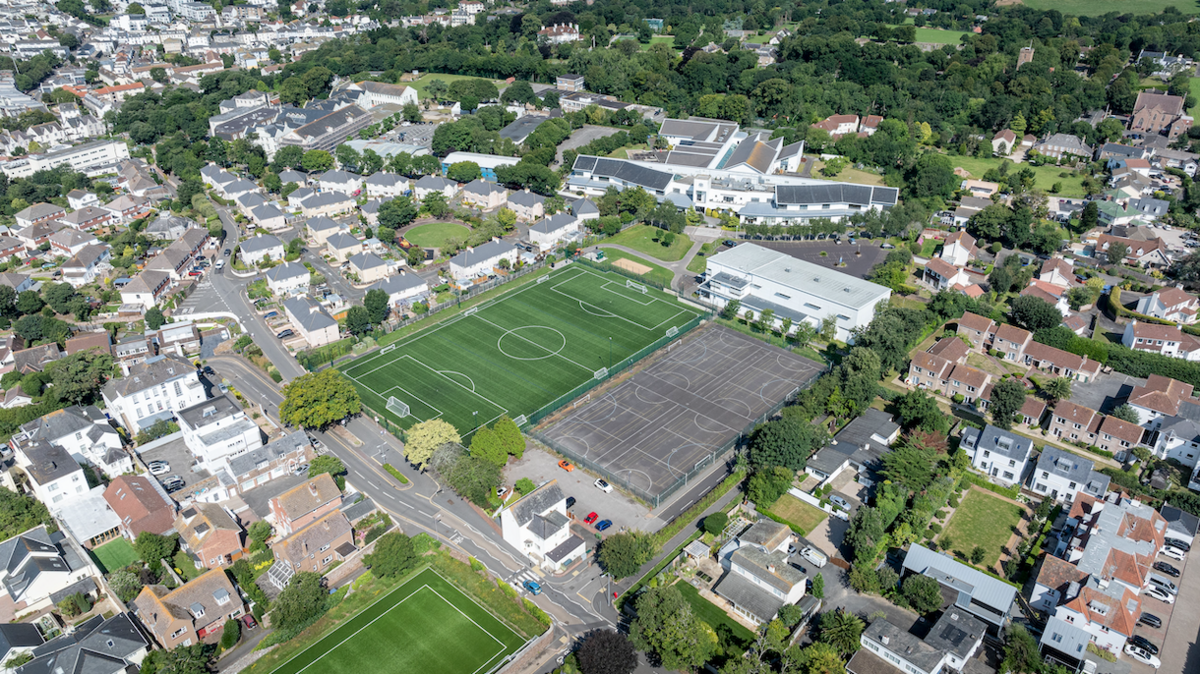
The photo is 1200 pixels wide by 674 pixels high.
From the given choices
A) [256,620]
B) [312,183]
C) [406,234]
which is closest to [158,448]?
[256,620]

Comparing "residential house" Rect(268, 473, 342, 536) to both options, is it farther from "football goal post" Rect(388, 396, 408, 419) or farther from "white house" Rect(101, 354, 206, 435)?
"white house" Rect(101, 354, 206, 435)

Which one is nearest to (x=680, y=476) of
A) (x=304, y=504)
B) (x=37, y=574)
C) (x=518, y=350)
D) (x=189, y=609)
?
(x=518, y=350)

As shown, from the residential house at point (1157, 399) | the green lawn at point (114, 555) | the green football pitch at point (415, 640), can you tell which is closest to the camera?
the green football pitch at point (415, 640)

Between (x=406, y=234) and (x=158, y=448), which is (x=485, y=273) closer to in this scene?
(x=406, y=234)

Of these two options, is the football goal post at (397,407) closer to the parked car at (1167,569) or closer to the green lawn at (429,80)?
the parked car at (1167,569)

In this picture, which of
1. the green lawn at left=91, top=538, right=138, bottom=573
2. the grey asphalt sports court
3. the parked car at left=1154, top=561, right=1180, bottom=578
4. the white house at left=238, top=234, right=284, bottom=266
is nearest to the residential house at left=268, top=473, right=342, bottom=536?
the green lawn at left=91, top=538, right=138, bottom=573

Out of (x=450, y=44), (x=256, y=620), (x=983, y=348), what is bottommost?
(x=256, y=620)

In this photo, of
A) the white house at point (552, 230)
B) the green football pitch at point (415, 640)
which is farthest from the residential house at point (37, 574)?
the white house at point (552, 230)
